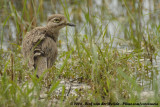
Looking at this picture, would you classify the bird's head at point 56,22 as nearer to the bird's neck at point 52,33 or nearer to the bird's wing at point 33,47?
the bird's neck at point 52,33

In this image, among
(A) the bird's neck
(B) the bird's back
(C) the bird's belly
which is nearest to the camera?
(B) the bird's back

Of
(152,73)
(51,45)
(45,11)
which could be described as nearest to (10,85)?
(51,45)

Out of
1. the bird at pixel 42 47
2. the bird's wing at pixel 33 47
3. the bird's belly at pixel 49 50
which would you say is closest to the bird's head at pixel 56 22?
the bird at pixel 42 47

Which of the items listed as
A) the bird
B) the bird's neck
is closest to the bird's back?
the bird

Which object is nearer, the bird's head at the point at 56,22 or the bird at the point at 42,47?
the bird at the point at 42,47

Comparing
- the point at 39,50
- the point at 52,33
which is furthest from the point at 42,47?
the point at 52,33

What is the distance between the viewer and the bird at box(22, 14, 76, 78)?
17.3ft

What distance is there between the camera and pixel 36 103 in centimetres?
399

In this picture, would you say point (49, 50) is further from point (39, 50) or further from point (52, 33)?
point (52, 33)

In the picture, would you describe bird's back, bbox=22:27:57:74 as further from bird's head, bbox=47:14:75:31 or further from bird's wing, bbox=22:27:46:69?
bird's head, bbox=47:14:75:31

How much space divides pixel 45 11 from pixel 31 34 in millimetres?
5926

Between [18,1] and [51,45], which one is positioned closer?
[51,45]

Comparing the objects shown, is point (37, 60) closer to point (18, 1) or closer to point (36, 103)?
point (36, 103)

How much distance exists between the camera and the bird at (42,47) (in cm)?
526
